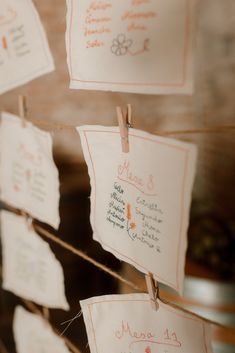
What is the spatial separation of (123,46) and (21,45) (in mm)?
334

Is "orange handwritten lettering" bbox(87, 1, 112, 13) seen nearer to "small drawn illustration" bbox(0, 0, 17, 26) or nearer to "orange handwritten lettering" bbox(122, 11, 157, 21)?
"orange handwritten lettering" bbox(122, 11, 157, 21)

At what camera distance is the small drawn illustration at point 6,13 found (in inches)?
36.2

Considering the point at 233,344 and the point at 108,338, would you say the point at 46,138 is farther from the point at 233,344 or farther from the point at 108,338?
the point at 233,344

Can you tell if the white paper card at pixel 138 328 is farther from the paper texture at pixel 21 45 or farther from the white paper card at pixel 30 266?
the paper texture at pixel 21 45

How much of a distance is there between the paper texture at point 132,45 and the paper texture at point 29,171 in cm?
21

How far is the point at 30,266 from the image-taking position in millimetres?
1088

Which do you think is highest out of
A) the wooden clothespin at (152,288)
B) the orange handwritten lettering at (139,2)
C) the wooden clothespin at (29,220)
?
the orange handwritten lettering at (139,2)

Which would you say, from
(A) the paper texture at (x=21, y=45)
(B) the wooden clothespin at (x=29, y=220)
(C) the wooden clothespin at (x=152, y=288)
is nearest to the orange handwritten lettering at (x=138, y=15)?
(A) the paper texture at (x=21, y=45)

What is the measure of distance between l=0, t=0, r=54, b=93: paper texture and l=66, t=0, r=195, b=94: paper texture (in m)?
0.16

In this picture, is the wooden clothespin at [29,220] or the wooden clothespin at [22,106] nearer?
the wooden clothespin at [22,106]

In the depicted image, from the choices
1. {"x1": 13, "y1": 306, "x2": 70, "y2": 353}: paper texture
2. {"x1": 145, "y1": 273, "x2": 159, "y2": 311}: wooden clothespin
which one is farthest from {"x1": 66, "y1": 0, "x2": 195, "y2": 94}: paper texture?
{"x1": 13, "y1": 306, "x2": 70, "y2": 353}: paper texture

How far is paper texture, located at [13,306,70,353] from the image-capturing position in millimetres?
A: 1044

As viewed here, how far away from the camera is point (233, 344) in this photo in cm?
111

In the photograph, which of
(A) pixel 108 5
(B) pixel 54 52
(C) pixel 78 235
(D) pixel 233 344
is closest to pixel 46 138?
(A) pixel 108 5
